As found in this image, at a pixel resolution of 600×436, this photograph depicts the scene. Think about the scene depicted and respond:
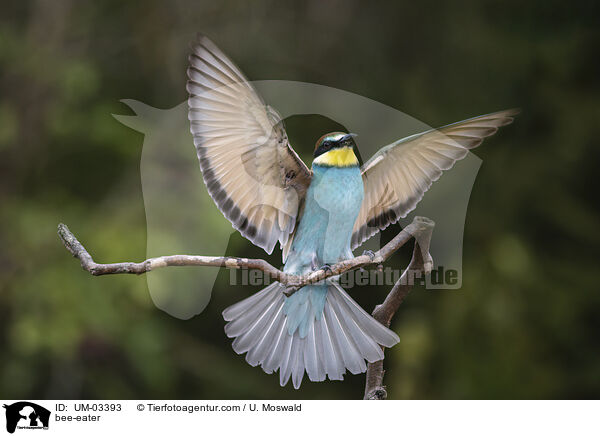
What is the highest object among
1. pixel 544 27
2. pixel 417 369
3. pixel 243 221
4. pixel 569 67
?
pixel 544 27

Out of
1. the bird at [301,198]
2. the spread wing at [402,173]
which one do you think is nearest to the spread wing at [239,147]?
the bird at [301,198]

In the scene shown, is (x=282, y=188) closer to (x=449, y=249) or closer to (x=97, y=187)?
(x=449, y=249)

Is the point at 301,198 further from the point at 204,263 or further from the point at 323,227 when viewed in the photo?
the point at 204,263

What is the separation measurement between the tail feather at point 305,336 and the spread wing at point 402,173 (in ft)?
0.38

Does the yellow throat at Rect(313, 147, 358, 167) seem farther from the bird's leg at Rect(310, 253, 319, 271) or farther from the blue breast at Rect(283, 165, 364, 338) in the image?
the bird's leg at Rect(310, 253, 319, 271)

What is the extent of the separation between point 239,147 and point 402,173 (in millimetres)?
234

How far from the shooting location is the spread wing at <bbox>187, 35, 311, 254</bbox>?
2.70ft

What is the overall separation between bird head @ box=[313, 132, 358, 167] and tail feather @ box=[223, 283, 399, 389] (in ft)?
0.62

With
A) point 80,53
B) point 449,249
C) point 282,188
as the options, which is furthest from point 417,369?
point 80,53

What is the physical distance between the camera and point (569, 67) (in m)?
1.84

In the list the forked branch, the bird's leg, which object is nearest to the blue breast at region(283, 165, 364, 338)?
the bird's leg

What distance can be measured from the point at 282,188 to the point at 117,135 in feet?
3.27

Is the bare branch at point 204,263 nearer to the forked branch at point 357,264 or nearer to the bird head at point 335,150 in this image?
the forked branch at point 357,264

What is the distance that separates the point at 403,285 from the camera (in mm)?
811
